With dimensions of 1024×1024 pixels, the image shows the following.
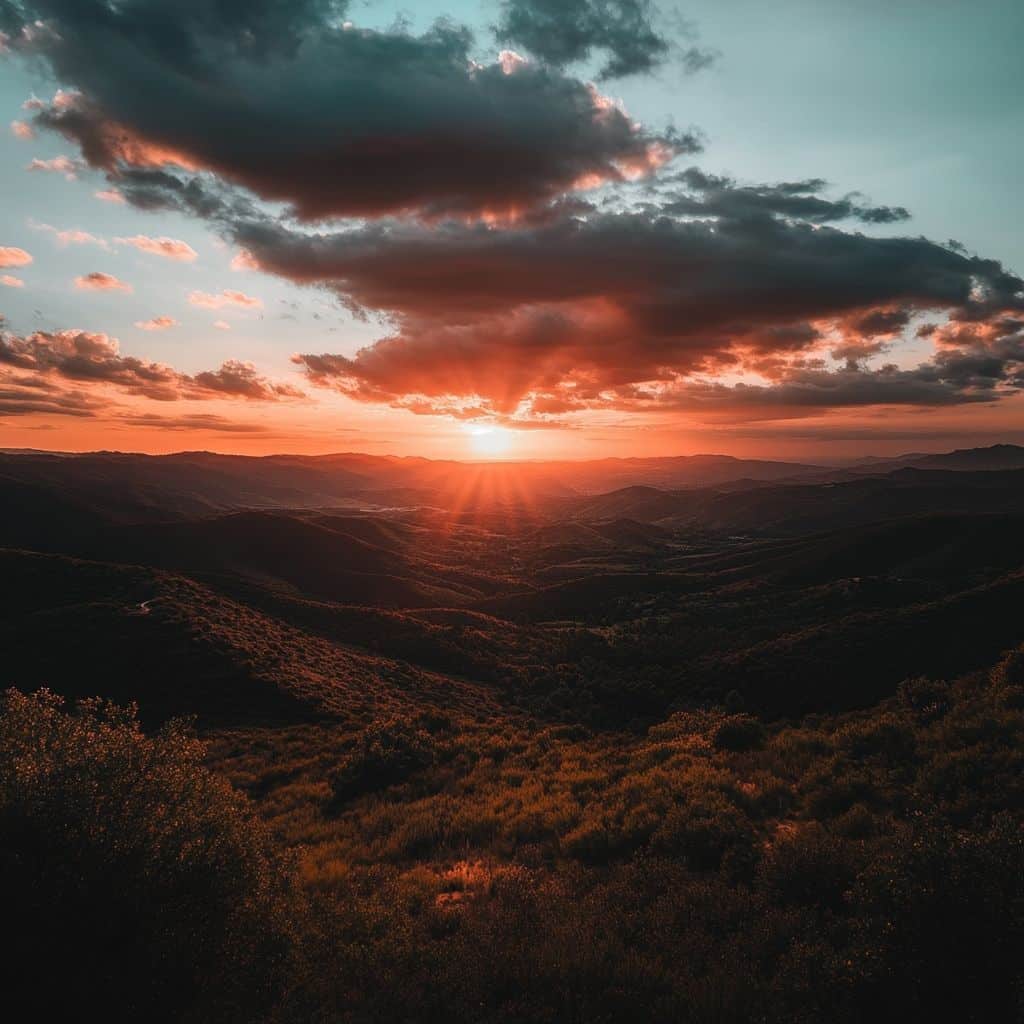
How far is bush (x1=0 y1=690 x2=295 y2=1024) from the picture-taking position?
6324mm

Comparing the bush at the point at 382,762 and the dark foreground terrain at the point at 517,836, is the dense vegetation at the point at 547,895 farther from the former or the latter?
the bush at the point at 382,762

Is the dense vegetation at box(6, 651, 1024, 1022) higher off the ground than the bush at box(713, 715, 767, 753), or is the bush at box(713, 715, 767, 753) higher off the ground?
the dense vegetation at box(6, 651, 1024, 1022)

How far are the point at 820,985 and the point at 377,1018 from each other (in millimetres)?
5224

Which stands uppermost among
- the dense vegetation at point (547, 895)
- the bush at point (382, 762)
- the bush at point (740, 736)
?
the dense vegetation at point (547, 895)

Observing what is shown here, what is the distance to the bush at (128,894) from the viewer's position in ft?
20.7

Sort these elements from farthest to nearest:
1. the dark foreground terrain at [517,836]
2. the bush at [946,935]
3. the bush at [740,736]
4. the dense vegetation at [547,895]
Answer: the bush at [740,736]
the dark foreground terrain at [517,836]
the dense vegetation at [547,895]
the bush at [946,935]

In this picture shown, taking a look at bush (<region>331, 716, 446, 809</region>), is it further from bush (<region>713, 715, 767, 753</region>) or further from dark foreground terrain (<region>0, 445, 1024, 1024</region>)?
bush (<region>713, 715, 767, 753</region>)

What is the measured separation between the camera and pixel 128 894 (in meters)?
6.72

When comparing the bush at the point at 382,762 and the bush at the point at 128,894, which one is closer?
the bush at the point at 128,894

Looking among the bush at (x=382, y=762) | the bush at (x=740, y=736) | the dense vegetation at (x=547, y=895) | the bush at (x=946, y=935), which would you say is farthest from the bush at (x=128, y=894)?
the bush at (x=740, y=736)

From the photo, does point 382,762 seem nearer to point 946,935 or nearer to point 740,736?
point 740,736

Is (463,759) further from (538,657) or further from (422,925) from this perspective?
(538,657)

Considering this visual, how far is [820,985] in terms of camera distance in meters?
6.27

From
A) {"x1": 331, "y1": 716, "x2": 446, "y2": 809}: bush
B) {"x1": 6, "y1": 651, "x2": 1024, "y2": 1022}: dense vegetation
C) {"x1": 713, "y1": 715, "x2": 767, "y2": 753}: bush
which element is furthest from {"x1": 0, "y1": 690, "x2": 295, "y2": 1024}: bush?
{"x1": 713, "y1": 715, "x2": 767, "y2": 753}: bush
